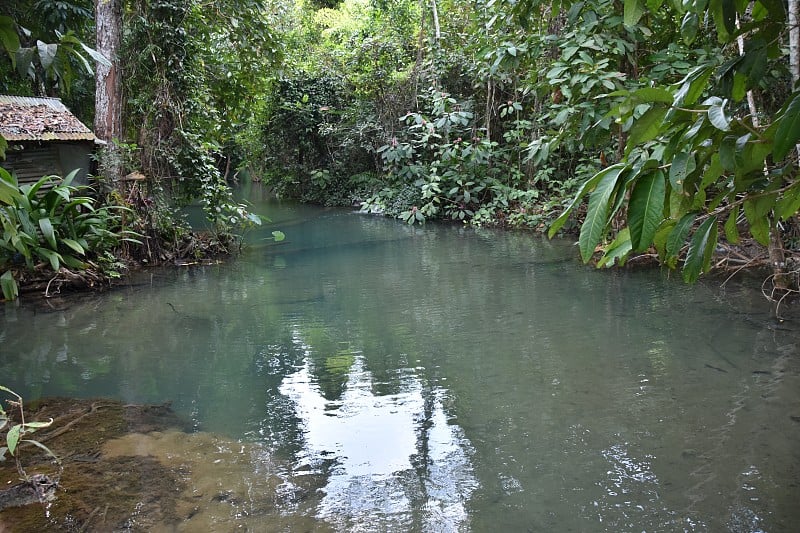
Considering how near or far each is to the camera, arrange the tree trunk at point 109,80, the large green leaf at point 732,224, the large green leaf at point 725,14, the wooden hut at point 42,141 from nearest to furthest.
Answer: the large green leaf at point 725,14 < the large green leaf at point 732,224 < the wooden hut at point 42,141 < the tree trunk at point 109,80

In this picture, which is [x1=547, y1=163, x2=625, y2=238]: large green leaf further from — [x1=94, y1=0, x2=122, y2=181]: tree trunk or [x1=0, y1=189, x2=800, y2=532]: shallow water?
[x1=94, y1=0, x2=122, y2=181]: tree trunk

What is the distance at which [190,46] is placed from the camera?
28.1ft

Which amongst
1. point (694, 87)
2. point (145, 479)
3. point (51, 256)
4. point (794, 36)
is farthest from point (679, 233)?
point (51, 256)

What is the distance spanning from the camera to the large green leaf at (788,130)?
4.07 ft

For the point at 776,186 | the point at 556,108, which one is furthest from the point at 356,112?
the point at 776,186

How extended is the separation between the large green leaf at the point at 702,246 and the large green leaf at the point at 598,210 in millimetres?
320

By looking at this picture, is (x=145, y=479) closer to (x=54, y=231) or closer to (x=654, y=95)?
(x=654, y=95)

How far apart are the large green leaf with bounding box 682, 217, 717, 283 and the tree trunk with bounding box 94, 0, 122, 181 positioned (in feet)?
25.4

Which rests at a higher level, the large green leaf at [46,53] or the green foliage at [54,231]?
the large green leaf at [46,53]

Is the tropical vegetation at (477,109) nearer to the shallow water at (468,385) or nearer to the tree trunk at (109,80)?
the tree trunk at (109,80)

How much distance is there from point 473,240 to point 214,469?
7.42m

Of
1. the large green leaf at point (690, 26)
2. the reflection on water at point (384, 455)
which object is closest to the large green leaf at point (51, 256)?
the reflection on water at point (384, 455)

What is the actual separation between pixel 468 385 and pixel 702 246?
9.00 feet

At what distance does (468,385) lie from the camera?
406 cm
